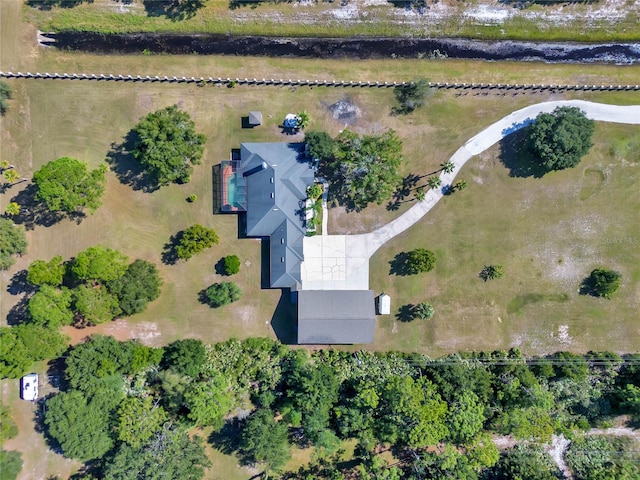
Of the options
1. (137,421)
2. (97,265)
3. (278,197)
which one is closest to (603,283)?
(278,197)

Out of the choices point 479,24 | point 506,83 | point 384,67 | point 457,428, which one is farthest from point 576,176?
point 457,428

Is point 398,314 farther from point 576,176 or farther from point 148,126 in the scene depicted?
point 148,126

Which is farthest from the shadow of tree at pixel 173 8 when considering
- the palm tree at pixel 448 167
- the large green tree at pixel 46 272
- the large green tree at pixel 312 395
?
the large green tree at pixel 312 395

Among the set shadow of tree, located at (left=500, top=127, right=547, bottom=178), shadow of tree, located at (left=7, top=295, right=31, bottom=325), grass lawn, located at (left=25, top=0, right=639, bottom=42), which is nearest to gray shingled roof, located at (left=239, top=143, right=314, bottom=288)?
grass lawn, located at (left=25, top=0, right=639, bottom=42)

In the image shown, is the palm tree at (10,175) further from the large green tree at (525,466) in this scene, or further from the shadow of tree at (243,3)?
the large green tree at (525,466)

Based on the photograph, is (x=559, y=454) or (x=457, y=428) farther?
(x=559, y=454)

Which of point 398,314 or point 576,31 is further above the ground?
point 576,31

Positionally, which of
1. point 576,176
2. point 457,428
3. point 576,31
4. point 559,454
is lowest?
point 559,454
